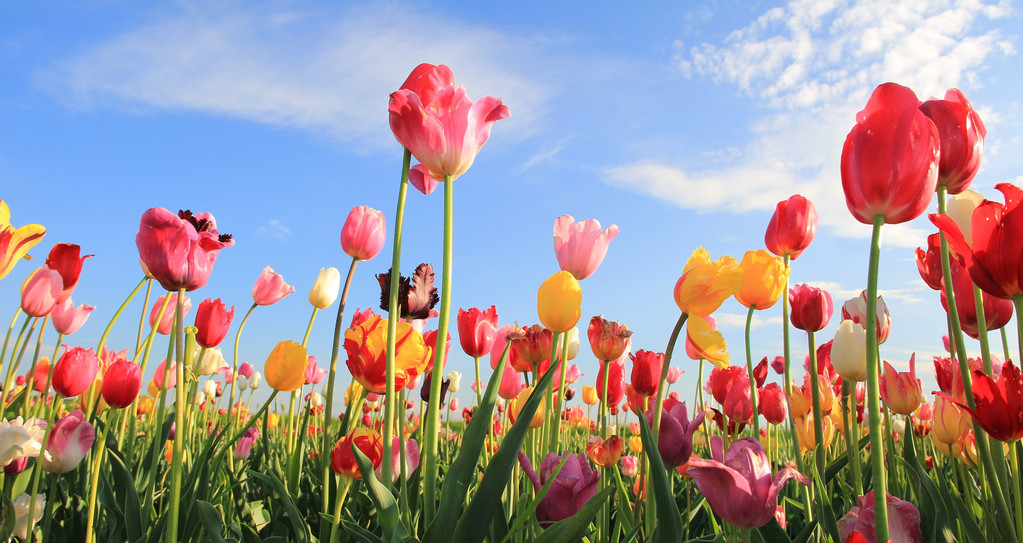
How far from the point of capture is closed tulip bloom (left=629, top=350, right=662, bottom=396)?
89.0 inches

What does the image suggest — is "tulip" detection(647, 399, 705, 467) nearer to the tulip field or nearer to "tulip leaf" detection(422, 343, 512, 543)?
the tulip field

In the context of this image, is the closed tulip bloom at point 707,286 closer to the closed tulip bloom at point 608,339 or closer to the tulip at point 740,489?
the tulip at point 740,489

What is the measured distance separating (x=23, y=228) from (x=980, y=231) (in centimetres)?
233

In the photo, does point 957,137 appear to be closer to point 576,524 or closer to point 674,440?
point 674,440

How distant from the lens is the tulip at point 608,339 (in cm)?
204

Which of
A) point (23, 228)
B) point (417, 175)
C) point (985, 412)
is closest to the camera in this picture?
point (985, 412)

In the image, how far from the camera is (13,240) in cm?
165

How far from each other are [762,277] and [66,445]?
2.15 metres

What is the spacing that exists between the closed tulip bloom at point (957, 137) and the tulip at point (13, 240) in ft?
7.72

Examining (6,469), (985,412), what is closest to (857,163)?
(985,412)

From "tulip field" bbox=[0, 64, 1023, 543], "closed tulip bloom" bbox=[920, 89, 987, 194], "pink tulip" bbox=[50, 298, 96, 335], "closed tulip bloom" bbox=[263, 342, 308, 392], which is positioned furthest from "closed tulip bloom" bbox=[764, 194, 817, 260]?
"pink tulip" bbox=[50, 298, 96, 335]

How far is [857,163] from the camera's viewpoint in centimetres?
100

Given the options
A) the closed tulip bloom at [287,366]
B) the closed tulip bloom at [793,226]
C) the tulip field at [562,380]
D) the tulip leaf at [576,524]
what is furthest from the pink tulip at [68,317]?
the closed tulip bloom at [793,226]

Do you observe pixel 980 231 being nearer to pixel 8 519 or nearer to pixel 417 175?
pixel 417 175
